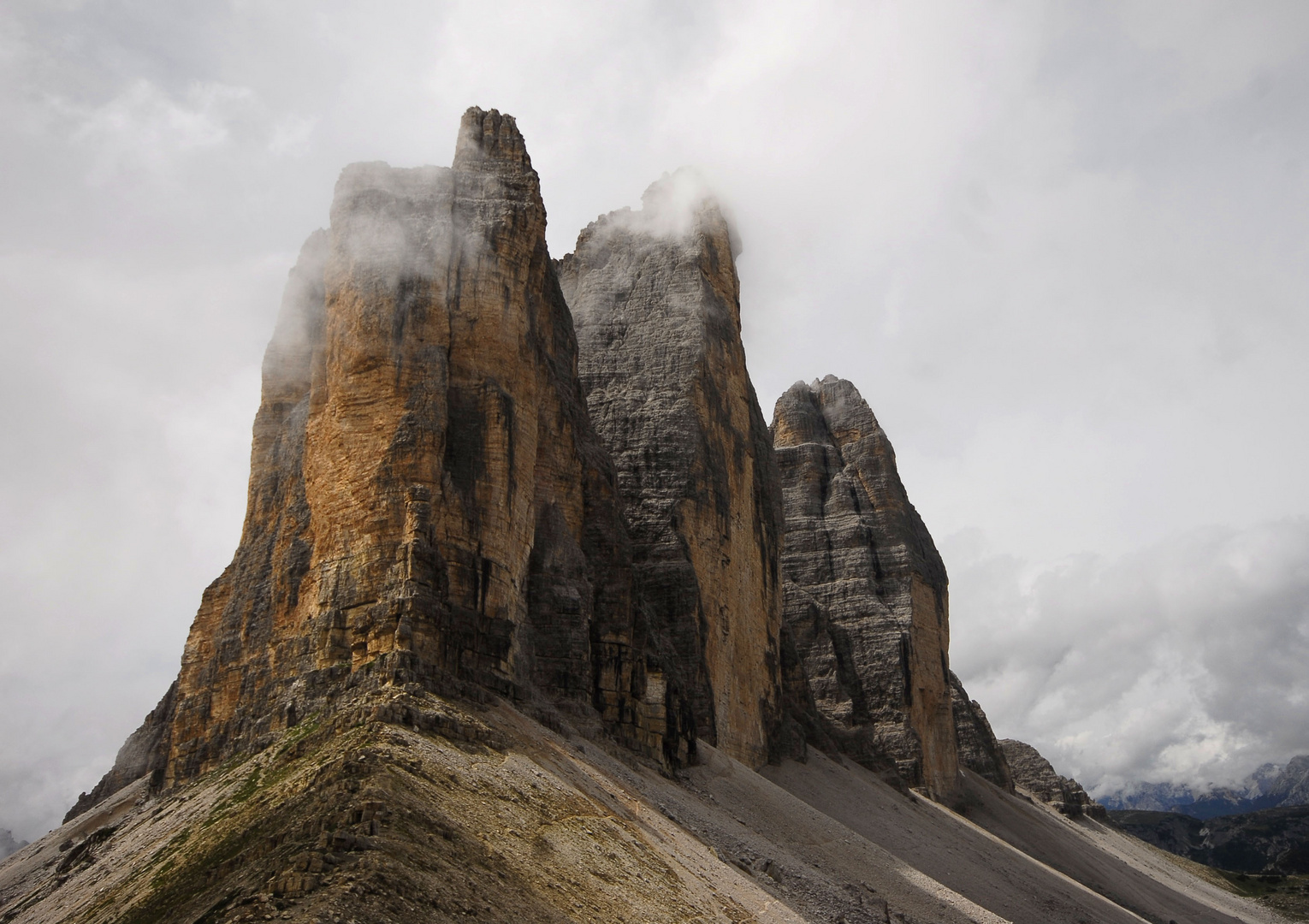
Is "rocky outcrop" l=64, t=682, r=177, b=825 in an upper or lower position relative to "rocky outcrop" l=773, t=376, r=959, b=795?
lower

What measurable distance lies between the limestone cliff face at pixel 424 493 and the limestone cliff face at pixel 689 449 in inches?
282

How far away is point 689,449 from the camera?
5622 cm

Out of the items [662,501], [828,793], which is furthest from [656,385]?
[828,793]

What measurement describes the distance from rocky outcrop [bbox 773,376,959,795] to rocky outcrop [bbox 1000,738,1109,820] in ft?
87.0

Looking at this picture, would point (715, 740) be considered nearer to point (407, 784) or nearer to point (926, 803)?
point (926, 803)

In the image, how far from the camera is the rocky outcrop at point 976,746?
8675 centimetres

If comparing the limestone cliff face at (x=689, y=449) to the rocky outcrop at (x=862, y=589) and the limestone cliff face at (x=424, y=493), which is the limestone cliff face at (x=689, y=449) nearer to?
the limestone cliff face at (x=424, y=493)

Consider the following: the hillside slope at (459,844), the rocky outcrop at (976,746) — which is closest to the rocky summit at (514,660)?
the hillside slope at (459,844)

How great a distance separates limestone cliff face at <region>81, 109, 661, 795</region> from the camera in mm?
32156

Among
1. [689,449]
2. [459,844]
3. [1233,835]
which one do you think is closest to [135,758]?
[689,449]

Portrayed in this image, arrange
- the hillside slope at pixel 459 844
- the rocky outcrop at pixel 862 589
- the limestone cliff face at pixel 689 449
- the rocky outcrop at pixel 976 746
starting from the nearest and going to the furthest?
the hillside slope at pixel 459 844 → the limestone cliff face at pixel 689 449 → the rocky outcrop at pixel 862 589 → the rocky outcrop at pixel 976 746

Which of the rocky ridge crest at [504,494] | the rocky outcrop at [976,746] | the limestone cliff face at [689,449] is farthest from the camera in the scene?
the rocky outcrop at [976,746]

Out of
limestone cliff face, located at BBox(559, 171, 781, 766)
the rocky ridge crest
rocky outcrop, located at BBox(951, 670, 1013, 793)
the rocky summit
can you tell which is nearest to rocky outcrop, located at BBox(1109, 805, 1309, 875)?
rocky outcrop, located at BBox(951, 670, 1013, 793)

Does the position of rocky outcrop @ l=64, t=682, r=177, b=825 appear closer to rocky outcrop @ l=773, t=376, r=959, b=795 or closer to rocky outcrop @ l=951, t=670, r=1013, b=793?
rocky outcrop @ l=773, t=376, r=959, b=795
